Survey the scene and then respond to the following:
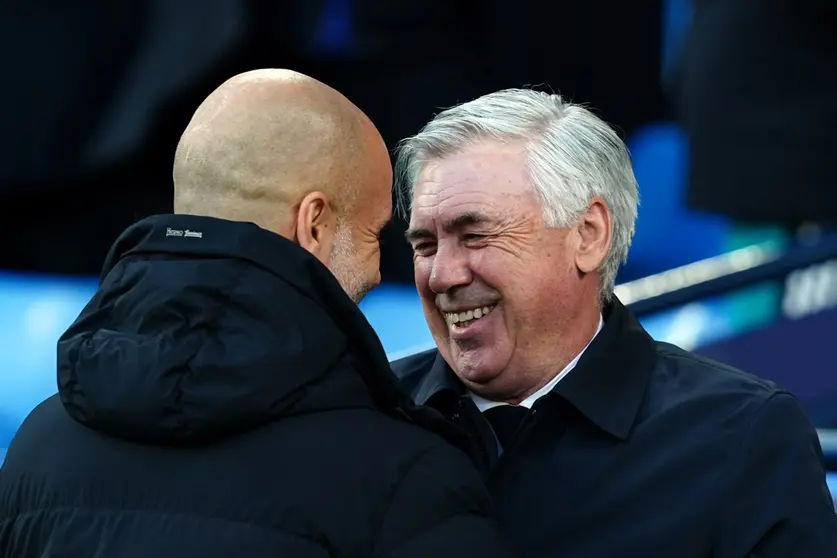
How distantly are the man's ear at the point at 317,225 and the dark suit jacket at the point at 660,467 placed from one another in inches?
22.1

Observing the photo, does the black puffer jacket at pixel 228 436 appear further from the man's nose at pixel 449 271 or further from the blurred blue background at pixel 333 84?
the blurred blue background at pixel 333 84

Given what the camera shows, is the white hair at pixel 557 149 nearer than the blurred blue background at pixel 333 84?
Yes

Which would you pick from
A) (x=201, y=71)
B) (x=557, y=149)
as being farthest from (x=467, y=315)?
(x=201, y=71)

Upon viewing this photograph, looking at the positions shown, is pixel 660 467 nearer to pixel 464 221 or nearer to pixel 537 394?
pixel 537 394

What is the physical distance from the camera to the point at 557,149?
2059 millimetres

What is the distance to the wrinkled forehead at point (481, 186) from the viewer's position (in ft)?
6.73

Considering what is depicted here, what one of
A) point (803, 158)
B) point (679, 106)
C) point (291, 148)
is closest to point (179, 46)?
point (679, 106)

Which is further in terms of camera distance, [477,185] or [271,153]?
[477,185]

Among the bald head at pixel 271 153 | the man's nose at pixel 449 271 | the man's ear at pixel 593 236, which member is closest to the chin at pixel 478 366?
the man's nose at pixel 449 271

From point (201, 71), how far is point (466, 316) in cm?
265

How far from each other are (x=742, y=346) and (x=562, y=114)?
194 centimetres

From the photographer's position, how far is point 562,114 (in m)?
2.12

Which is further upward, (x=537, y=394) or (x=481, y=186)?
(x=481, y=186)

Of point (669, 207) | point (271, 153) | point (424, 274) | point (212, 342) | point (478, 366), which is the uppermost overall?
point (271, 153)
